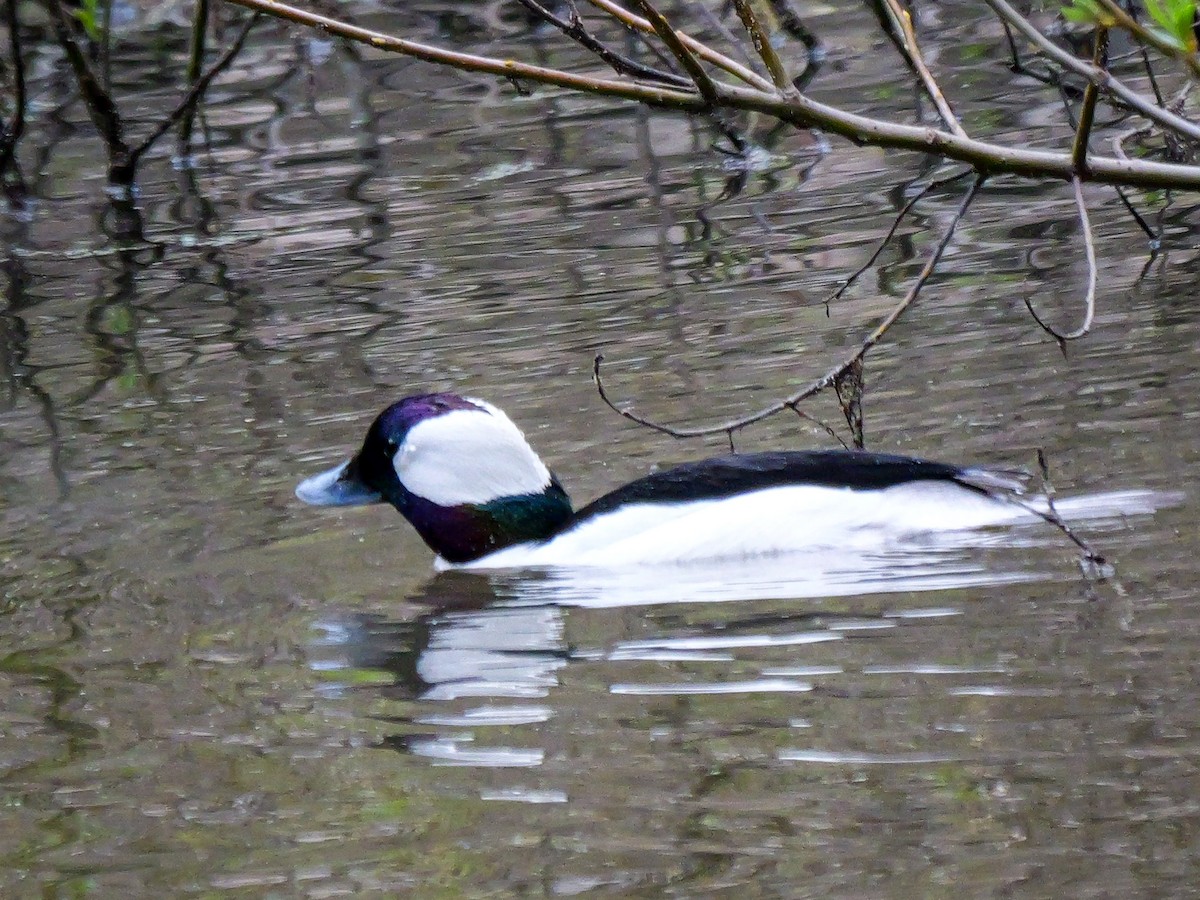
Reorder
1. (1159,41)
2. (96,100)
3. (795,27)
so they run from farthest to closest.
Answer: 1. (795,27)
2. (96,100)
3. (1159,41)

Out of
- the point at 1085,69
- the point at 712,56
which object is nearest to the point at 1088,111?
the point at 1085,69

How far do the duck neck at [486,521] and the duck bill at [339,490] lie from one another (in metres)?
0.13

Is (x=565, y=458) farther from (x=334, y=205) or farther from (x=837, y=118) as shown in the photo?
(x=334, y=205)

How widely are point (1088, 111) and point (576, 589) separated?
199 cm

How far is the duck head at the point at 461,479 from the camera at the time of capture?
561 cm

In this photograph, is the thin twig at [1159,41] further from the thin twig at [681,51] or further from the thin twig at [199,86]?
the thin twig at [199,86]

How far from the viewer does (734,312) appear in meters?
7.50

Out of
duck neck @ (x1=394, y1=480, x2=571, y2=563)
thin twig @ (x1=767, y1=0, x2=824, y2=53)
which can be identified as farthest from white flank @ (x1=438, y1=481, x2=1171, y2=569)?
thin twig @ (x1=767, y1=0, x2=824, y2=53)

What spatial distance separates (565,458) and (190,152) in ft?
23.1

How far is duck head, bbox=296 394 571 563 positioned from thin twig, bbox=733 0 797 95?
6.45 feet

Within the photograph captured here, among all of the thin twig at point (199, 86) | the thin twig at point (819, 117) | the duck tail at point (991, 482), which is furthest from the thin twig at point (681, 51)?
the thin twig at point (199, 86)

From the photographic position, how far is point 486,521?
5.67 metres

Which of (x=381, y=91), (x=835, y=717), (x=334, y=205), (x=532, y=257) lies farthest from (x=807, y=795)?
(x=381, y=91)

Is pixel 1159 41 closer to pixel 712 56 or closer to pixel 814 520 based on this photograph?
pixel 712 56
